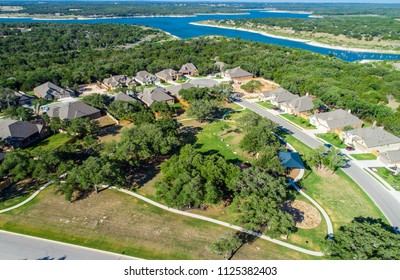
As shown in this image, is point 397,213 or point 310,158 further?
point 310,158

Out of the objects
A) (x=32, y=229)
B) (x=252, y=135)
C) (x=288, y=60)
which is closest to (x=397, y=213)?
(x=252, y=135)

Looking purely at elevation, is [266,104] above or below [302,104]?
below

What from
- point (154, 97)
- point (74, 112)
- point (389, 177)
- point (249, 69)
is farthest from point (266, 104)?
point (74, 112)

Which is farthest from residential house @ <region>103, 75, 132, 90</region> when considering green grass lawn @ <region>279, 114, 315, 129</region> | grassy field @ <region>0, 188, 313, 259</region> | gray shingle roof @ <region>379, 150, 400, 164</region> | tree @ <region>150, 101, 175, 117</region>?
gray shingle roof @ <region>379, 150, 400, 164</region>

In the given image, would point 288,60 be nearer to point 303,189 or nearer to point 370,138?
point 370,138

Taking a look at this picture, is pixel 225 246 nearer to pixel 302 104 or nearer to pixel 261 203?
pixel 261 203
